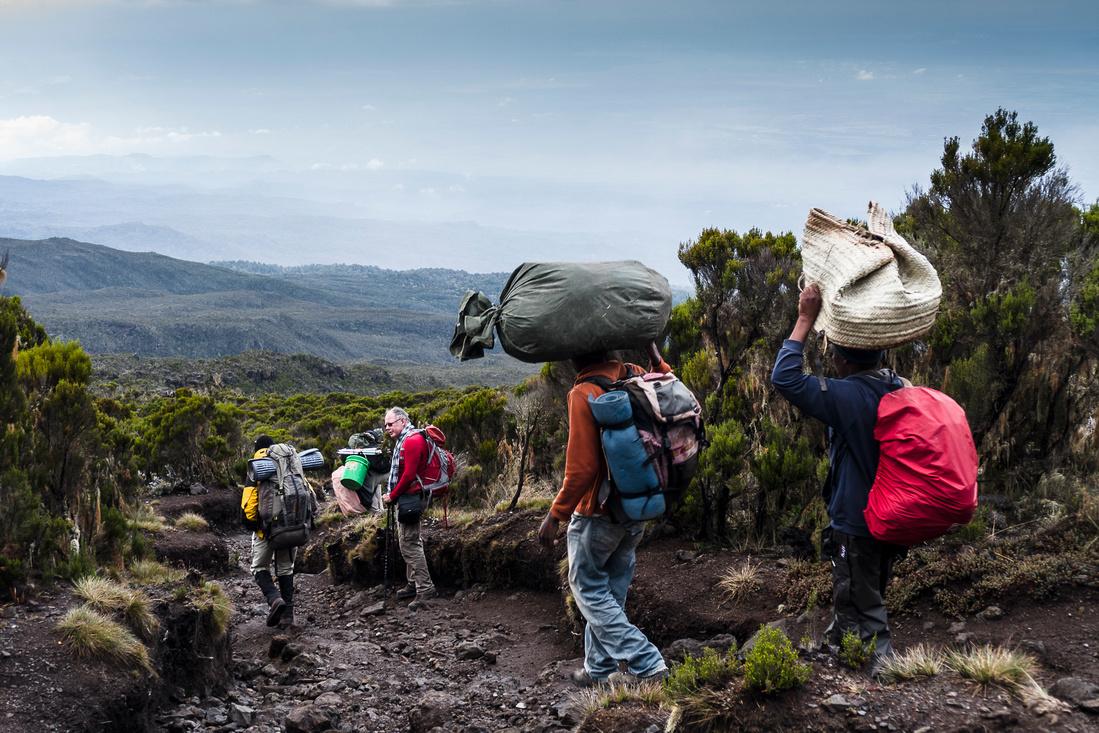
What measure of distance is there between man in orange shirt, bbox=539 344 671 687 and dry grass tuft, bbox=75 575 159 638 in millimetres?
3066

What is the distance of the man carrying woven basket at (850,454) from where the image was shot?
12.9ft

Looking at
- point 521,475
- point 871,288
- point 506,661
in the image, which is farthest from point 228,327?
point 871,288

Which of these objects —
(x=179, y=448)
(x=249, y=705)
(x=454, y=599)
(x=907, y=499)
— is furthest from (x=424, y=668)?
(x=179, y=448)

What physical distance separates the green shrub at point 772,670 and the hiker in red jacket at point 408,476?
5.29 meters

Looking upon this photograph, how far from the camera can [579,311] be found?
4.50 metres

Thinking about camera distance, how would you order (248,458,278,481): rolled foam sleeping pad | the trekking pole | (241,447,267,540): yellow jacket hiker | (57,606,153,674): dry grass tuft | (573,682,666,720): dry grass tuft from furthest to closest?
1. the trekking pole
2. (241,447,267,540): yellow jacket hiker
3. (248,458,278,481): rolled foam sleeping pad
4. (57,606,153,674): dry grass tuft
5. (573,682,666,720): dry grass tuft

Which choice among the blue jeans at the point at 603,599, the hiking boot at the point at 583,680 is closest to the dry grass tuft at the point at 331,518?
the hiking boot at the point at 583,680

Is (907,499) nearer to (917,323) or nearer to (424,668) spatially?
(917,323)

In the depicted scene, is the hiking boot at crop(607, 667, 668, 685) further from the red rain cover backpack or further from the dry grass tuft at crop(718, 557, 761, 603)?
the dry grass tuft at crop(718, 557, 761, 603)

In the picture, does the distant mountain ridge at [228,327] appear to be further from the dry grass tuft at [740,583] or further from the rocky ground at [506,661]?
the dry grass tuft at [740,583]

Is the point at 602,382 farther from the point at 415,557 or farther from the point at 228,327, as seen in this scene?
the point at 228,327

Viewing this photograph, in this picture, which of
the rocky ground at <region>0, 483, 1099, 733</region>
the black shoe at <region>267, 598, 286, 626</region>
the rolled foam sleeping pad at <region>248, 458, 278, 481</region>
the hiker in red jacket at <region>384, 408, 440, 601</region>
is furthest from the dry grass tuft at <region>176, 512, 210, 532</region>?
the rolled foam sleeping pad at <region>248, 458, 278, 481</region>

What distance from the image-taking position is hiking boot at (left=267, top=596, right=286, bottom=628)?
319 inches

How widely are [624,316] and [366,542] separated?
637cm
